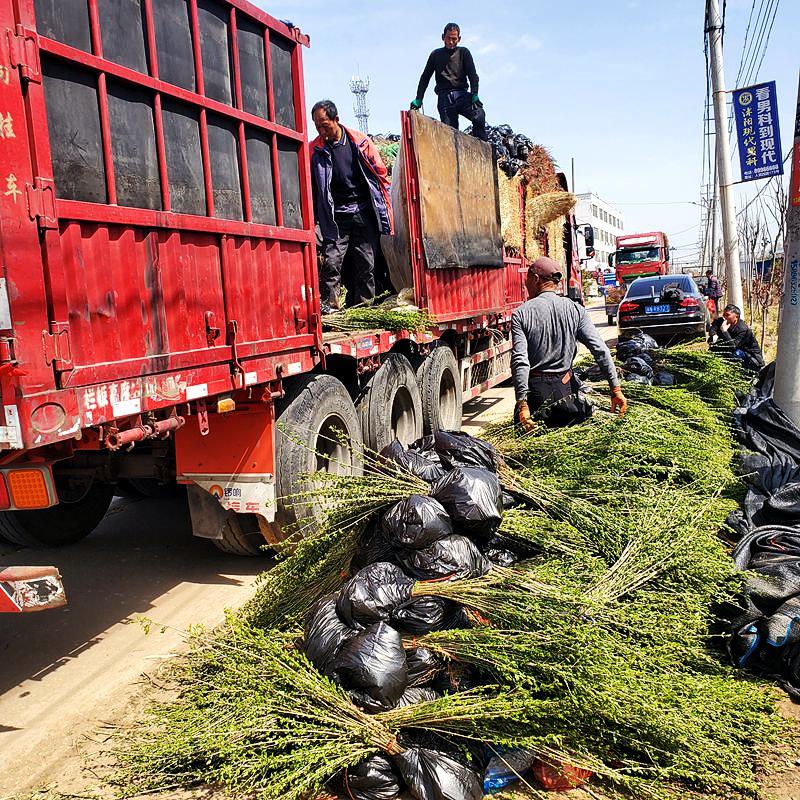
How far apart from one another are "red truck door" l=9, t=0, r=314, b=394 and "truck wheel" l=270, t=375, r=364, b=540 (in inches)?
16.4

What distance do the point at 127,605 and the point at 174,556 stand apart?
0.87 metres

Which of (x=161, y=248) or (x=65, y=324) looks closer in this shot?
(x=65, y=324)

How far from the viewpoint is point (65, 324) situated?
3.03 meters

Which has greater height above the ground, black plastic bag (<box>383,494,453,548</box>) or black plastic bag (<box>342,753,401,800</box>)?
black plastic bag (<box>383,494,453,548</box>)

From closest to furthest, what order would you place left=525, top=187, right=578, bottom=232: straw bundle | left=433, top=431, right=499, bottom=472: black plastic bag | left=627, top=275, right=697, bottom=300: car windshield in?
left=433, top=431, right=499, bottom=472: black plastic bag, left=525, top=187, right=578, bottom=232: straw bundle, left=627, top=275, right=697, bottom=300: car windshield

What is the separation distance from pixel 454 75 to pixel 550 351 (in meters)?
5.98

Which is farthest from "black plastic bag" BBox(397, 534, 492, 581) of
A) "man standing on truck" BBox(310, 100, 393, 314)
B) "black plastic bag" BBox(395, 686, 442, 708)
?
"man standing on truck" BBox(310, 100, 393, 314)

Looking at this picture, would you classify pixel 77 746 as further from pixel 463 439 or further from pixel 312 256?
pixel 312 256

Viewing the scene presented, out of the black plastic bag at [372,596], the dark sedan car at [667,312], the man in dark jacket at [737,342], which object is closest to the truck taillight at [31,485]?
the black plastic bag at [372,596]

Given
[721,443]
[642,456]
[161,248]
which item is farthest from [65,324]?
[721,443]

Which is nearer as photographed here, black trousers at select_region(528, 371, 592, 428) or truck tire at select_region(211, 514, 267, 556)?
truck tire at select_region(211, 514, 267, 556)

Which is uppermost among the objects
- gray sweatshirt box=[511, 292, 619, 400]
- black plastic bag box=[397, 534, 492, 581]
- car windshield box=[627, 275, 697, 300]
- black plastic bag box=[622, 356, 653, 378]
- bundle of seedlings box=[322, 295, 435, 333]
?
car windshield box=[627, 275, 697, 300]

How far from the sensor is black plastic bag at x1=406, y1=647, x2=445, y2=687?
2.92 meters

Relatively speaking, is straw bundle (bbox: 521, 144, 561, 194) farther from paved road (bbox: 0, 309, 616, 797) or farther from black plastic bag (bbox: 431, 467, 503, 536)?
black plastic bag (bbox: 431, 467, 503, 536)
